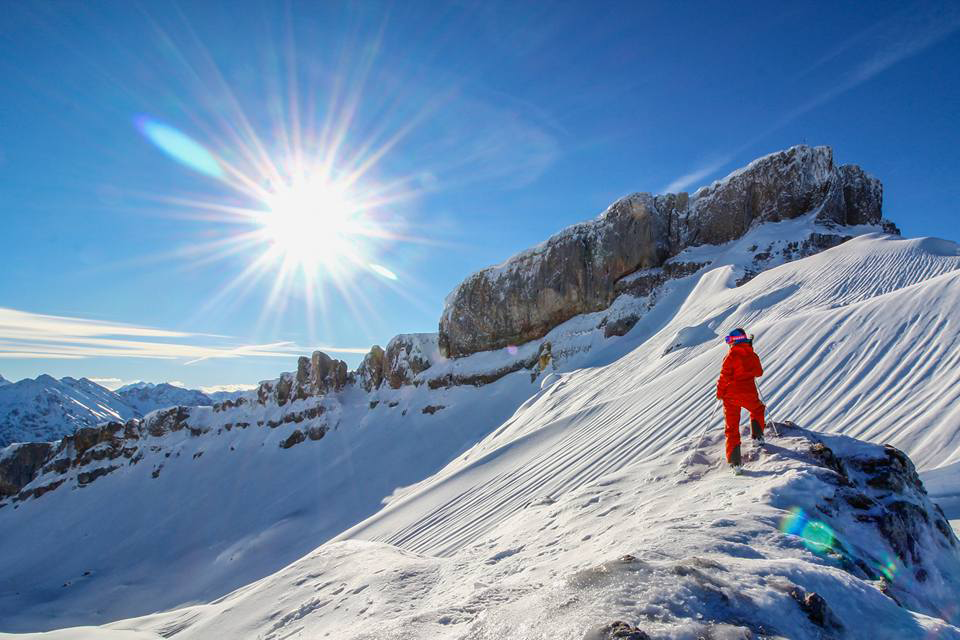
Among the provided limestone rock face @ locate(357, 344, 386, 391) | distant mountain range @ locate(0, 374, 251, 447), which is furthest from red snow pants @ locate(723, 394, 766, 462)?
distant mountain range @ locate(0, 374, 251, 447)

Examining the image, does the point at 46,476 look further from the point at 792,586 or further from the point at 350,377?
the point at 792,586

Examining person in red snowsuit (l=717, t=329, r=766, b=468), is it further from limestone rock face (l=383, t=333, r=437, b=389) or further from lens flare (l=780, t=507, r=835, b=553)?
limestone rock face (l=383, t=333, r=437, b=389)

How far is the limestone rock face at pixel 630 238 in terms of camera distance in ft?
82.0

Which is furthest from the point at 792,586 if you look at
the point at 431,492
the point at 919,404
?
the point at 431,492

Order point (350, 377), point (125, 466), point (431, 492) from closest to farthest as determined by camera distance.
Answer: point (431, 492) < point (350, 377) < point (125, 466)

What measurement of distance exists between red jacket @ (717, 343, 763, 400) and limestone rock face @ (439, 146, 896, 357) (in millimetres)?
25464

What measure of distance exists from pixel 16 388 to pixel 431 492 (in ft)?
623

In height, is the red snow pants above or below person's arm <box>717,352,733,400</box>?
below

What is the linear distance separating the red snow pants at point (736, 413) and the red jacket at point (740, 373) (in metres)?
0.02

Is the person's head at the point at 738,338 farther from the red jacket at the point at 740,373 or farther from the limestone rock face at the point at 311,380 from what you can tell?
the limestone rock face at the point at 311,380

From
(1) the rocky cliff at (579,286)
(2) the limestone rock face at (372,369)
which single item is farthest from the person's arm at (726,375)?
(2) the limestone rock face at (372,369)

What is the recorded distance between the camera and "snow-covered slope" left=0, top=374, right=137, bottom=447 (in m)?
128

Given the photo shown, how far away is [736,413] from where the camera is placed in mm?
4043

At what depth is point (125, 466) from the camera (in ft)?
156
